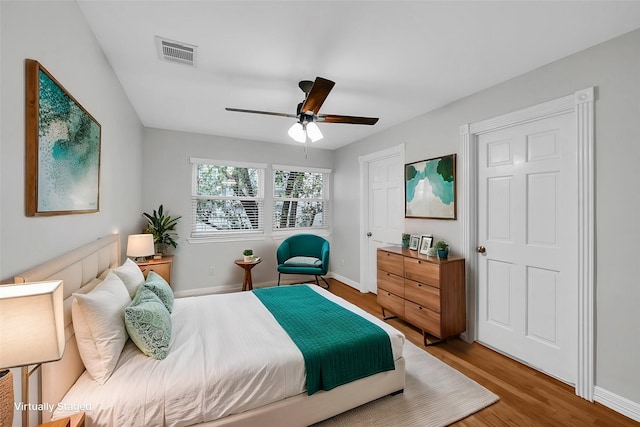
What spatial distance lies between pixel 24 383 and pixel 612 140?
3.49m

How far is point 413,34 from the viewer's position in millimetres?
1851

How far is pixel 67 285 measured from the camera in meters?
1.38

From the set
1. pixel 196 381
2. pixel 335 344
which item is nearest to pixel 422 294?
pixel 335 344

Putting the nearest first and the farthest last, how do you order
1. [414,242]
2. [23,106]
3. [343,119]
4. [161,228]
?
[23,106], [343,119], [414,242], [161,228]

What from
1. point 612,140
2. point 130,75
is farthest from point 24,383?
point 612,140

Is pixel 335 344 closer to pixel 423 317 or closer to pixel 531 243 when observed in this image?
pixel 423 317

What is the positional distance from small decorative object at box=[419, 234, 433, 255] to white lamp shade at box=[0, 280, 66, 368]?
3066mm

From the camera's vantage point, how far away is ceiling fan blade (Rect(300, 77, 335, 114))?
1.92m

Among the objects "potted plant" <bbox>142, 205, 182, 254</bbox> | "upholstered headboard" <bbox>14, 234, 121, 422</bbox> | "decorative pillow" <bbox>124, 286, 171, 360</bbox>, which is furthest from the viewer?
"potted plant" <bbox>142, 205, 182, 254</bbox>

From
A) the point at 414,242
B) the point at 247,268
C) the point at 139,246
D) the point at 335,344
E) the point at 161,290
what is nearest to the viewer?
the point at 335,344

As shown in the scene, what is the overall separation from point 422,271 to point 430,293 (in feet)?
0.75

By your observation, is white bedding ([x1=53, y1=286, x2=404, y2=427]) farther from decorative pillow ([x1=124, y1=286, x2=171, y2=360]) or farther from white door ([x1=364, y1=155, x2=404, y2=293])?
white door ([x1=364, y1=155, x2=404, y2=293])

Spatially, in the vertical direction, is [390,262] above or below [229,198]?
below

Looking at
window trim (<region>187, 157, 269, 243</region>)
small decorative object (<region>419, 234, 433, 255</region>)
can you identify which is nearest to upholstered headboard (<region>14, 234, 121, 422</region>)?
window trim (<region>187, 157, 269, 243</region>)
